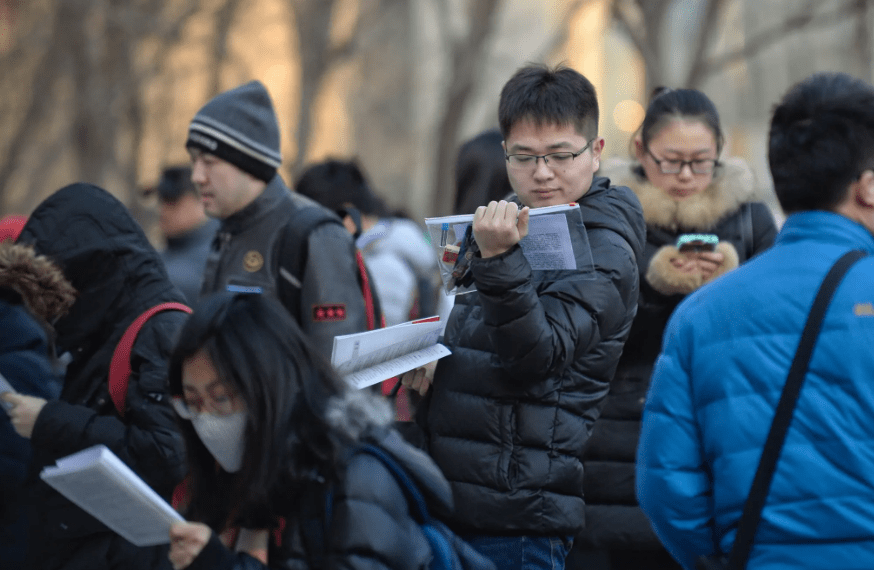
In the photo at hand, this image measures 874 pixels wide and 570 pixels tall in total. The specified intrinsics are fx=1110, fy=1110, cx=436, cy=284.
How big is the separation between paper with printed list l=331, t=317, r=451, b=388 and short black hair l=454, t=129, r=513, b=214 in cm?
105

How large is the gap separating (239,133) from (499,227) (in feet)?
6.44

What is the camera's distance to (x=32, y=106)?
50.8ft

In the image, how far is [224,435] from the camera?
7.61 ft

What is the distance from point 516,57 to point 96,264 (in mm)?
24934

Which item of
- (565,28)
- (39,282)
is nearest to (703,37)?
(565,28)

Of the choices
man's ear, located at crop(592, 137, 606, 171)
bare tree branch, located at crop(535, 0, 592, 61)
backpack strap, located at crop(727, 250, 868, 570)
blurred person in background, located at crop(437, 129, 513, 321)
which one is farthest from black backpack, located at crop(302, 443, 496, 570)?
bare tree branch, located at crop(535, 0, 592, 61)

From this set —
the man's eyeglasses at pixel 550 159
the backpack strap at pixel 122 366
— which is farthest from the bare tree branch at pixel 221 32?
the man's eyeglasses at pixel 550 159

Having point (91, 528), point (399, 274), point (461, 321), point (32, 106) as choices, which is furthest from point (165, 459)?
point (32, 106)

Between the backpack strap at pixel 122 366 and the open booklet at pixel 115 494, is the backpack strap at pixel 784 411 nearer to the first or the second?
the open booklet at pixel 115 494

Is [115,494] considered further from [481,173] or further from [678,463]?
[481,173]

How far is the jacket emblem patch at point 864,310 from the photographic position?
2.29 m

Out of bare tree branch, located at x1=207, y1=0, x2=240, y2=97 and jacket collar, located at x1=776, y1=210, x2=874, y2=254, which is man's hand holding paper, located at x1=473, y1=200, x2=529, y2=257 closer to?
jacket collar, located at x1=776, y1=210, x2=874, y2=254

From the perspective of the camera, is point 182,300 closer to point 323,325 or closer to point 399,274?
point 323,325

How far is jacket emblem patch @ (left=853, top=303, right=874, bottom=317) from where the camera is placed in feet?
7.52
